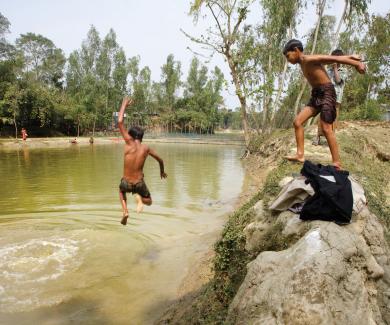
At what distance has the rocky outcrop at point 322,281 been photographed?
276 cm

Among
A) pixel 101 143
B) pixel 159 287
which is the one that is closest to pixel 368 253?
pixel 159 287

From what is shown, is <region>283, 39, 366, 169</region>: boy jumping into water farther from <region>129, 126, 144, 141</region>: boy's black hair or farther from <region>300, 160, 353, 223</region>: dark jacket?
<region>129, 126, 144, 141</region>: boy's black hair

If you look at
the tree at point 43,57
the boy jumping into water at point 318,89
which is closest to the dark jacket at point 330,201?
the boy jumping into water at point 318,89

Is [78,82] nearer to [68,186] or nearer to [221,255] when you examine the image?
[68,186]

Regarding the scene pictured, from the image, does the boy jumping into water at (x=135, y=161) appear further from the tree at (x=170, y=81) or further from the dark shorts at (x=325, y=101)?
the tree at (x=170, y=81)

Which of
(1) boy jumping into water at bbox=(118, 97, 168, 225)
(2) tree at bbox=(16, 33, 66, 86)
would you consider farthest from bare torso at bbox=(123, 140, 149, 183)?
(2) tree at bbox=(16, 33, 66, 86)

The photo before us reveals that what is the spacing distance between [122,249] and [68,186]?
725 centimetres

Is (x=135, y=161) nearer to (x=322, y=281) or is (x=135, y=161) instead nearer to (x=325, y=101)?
(x=325, y=101)

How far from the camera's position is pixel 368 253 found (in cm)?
328

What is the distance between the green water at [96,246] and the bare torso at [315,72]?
3721mm

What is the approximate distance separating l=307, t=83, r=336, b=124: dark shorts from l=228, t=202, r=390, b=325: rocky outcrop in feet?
5.11

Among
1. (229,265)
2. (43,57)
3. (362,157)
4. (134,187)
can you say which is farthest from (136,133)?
(43,57)

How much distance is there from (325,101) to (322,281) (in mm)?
2554

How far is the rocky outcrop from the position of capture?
276 cm
